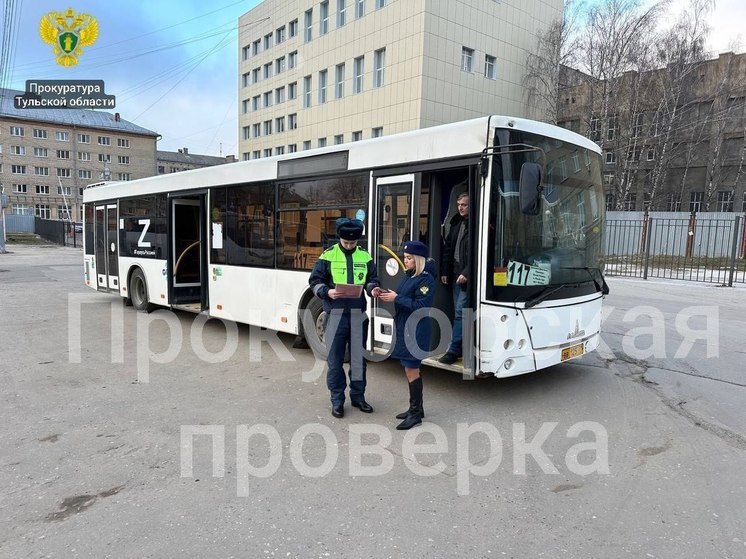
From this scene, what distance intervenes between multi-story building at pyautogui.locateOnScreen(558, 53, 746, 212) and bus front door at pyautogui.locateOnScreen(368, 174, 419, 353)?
27959 millimetres

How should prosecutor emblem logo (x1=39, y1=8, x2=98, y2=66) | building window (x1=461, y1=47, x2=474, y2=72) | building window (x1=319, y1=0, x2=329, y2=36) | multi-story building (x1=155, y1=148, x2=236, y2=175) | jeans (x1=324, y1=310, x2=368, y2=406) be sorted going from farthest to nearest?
multi-story building (x1=155, y1=148, x2=236, y2=175), building window (x1=319, y1=0, x2=329, y2=36), building window (x1=461, y1=47, x2=474, y2=72), prosecutor emblem logo (x1=39, y1=8, x2=98, y2=66), jeans (x1=324, y1=310, x2=368, y2=406)

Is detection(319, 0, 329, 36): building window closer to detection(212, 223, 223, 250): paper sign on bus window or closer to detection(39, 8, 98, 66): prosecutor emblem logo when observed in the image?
detection(39, 8, 98, 66): prosecutor emblem logo

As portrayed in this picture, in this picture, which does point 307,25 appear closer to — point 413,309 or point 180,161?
point 413,309

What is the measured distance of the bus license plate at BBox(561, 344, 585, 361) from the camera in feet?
18.3

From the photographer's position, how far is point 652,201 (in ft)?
117

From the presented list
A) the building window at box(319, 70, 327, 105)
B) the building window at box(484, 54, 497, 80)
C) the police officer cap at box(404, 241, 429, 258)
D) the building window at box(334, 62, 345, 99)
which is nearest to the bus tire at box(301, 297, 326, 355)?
the police officer cap at box(404, 241, 429, 258)

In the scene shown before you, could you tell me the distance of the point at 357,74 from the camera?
36281mm

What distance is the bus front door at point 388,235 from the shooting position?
230 inches

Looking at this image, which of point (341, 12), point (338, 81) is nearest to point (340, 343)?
point (338, 81)

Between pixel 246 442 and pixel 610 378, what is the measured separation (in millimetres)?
4421

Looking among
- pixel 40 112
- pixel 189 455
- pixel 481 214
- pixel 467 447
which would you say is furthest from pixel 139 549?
pixel 40 112

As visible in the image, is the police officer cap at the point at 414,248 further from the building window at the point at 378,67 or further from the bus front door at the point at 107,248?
the building window at the point at 378,67

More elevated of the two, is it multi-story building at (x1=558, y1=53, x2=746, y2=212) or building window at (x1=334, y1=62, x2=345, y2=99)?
building window at (x1=334, y1=62, x2=345, y2=99)

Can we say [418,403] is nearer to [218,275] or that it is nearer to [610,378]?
[610,378]
